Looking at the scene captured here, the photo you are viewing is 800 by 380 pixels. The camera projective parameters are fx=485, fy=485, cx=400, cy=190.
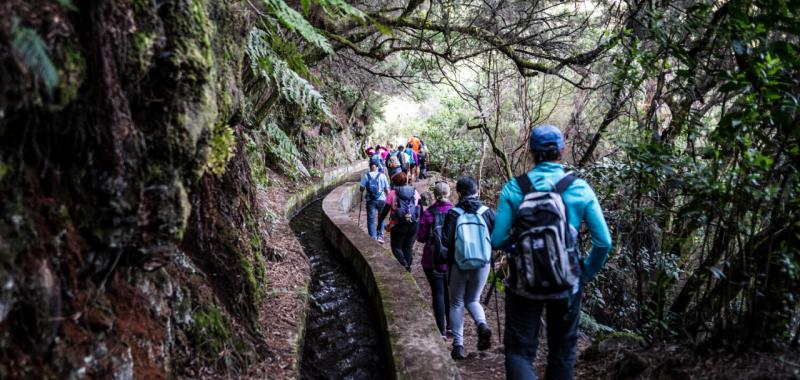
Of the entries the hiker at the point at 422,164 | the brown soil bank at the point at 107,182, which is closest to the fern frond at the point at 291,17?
the brown soil bank at the point at 107,182

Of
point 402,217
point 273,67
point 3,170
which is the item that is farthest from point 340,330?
point 3,170

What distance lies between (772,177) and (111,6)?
359 centimetres

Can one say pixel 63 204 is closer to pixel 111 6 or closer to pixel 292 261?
pixel 111 6

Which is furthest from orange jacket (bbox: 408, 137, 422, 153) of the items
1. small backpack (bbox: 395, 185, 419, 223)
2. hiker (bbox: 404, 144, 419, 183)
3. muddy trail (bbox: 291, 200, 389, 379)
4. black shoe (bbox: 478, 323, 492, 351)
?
black shoe (bbox: 478, 323, 492, 351)

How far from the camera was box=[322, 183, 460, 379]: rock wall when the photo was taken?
3.99 metres

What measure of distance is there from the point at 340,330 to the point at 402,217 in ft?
6.68

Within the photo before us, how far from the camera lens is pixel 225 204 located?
13.5 feet

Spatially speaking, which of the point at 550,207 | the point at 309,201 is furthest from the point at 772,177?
the point at 309,201

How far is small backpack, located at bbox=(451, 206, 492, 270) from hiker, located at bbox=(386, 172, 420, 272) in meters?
2.72

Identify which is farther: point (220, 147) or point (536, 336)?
point (220, 147)

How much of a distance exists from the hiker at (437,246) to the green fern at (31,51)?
364cm

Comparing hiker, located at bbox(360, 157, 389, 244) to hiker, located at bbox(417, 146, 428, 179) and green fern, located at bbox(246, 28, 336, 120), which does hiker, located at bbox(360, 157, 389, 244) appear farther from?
hiker, located at bbox(417, 146, 428, 179)

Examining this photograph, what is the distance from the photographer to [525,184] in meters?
2.96

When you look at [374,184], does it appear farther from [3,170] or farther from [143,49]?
[3,170]
